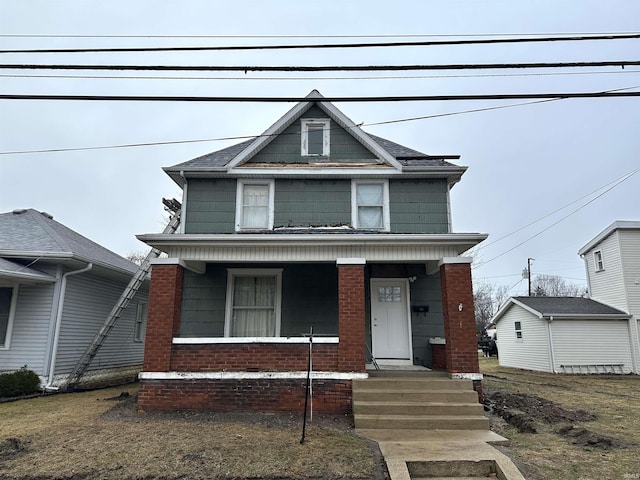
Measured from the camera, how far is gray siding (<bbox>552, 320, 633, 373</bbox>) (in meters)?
17.7

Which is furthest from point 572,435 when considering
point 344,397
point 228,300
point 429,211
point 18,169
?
point 18,169

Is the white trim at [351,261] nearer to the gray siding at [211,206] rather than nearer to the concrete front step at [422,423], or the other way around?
the concrete front step at [422,423]

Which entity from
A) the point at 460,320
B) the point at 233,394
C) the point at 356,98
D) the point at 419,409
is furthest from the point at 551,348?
the point at 356,98

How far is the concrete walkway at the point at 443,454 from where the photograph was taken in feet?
16.3

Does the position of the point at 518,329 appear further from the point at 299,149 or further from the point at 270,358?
the point at 270,358

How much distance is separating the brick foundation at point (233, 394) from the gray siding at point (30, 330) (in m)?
4.64

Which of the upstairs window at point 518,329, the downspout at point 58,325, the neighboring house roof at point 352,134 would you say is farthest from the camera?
the upstairs window at point 518,329

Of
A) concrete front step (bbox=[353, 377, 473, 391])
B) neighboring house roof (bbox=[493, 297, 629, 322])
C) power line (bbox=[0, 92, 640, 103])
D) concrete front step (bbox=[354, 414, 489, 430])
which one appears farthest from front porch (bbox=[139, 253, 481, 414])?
neighboring house roof (bbox=[493, 297, 629, 322])

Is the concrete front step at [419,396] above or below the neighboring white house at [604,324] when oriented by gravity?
below

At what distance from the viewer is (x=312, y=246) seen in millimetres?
8695

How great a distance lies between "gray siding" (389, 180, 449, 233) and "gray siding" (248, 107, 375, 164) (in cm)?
126

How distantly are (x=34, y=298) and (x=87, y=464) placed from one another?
7668 millimetres

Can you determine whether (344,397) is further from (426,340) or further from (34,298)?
(34,298)

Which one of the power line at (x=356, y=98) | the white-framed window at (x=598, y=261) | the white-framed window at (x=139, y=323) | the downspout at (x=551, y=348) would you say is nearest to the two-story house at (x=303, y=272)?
the power line at (x=356, y=98)
